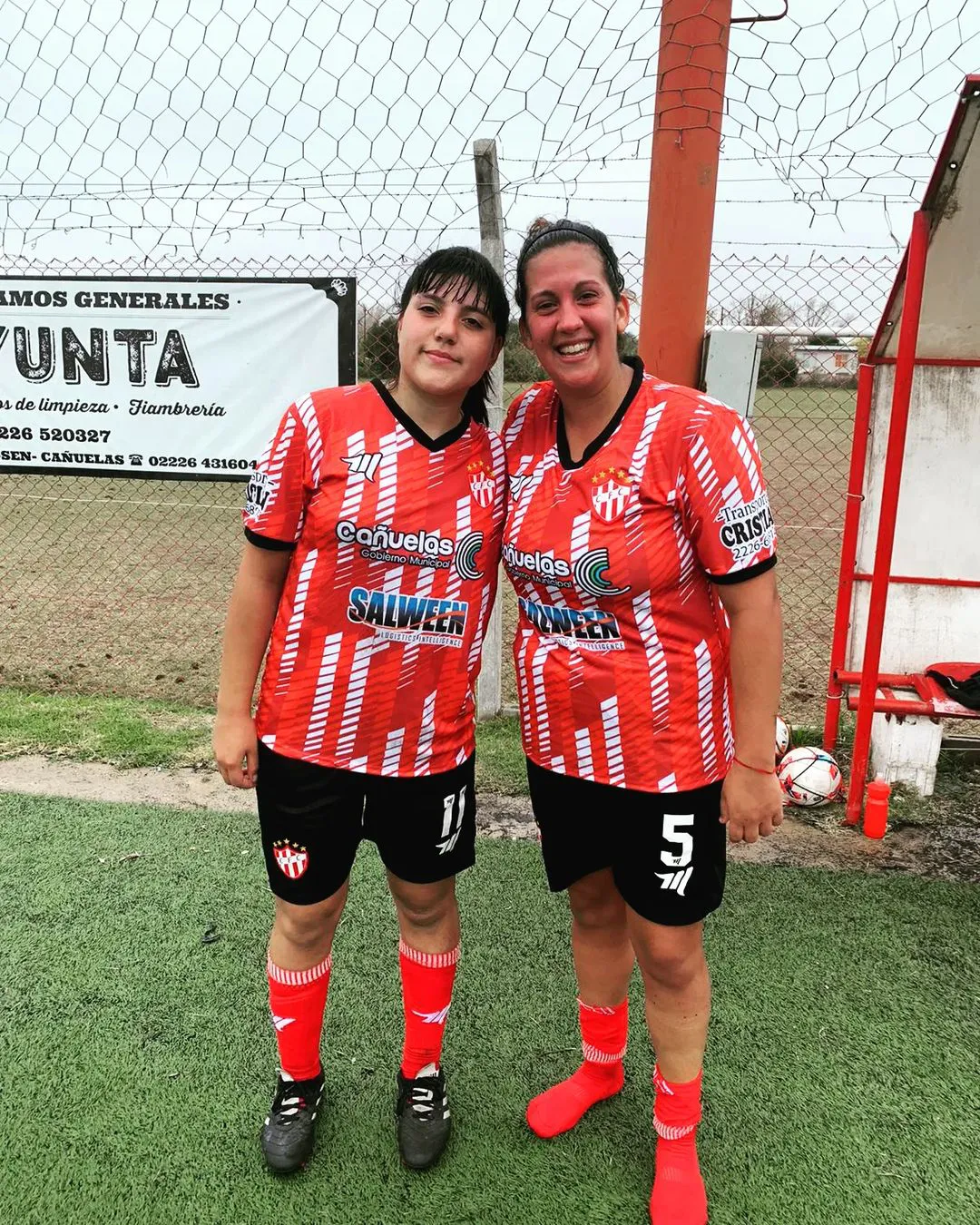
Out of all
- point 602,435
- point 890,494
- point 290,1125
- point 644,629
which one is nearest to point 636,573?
point 644,629

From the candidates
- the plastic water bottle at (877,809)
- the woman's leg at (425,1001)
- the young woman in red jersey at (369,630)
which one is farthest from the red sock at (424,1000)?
the plastic water bottle at (877,809)

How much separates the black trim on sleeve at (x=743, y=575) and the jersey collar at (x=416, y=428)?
1.91 feet

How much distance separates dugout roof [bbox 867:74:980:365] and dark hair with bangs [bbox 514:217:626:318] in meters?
1.38

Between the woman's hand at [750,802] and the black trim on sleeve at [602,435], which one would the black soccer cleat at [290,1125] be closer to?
the woman's hand at [750,802]

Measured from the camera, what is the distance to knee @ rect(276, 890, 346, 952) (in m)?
1.92

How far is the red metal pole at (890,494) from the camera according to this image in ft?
9.84

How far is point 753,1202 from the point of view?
190 centimetres

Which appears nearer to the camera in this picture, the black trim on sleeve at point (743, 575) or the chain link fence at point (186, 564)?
the black trim on sleeve at point (743, 575)

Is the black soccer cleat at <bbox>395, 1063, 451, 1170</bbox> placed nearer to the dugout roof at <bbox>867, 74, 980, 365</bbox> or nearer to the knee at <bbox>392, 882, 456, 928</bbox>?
the knee at <bbox>392, 882, 456, 928</bbox>

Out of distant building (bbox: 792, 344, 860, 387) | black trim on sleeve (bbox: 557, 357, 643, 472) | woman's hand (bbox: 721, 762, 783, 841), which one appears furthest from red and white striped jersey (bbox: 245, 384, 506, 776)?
distant building (bbox: 792, 344, 860, 387)

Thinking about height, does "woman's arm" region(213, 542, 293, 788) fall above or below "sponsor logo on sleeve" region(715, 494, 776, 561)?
below

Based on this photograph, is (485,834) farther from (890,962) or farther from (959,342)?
(959,342)

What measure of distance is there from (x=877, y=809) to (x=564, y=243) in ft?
8.33

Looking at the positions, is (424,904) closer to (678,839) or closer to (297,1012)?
(297,1012)
